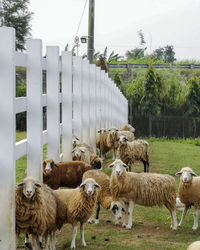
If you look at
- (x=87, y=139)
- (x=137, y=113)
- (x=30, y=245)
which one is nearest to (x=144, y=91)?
(x=137, y=113)

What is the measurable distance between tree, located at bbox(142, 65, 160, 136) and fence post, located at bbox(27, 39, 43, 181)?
2061cm

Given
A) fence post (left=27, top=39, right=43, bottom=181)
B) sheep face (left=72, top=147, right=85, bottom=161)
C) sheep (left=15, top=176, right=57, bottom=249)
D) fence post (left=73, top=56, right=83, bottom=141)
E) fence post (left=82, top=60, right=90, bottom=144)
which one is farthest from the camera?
fence post (left=82, top=60, right=90, bottom=144)

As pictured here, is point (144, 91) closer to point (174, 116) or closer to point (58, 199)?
point (174, 116)

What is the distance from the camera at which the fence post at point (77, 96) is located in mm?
10453

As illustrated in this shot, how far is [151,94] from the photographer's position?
27.0 m

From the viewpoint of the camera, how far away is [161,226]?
7.52 m

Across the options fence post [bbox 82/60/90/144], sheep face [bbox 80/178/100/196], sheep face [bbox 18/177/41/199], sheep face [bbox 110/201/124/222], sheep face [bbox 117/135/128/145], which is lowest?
sheep face [bbox 110/201/124/222]

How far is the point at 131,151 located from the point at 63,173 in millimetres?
4387

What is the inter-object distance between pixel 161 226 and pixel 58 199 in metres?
2.01

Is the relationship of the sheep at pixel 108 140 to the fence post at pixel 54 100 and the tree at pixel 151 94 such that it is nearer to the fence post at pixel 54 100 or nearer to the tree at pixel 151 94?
the fence post at pixel 54 100

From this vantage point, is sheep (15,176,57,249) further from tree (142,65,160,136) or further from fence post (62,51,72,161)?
tree (142,65,160,136)

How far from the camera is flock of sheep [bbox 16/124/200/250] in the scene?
558cm

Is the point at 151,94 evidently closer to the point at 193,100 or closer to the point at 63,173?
the point at 193,100

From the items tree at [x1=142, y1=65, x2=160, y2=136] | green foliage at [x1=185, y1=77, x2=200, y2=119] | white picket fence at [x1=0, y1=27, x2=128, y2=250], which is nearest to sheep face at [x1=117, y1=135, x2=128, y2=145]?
white picket fence at [x1=0, y1=27, x2=128, y2=250]
